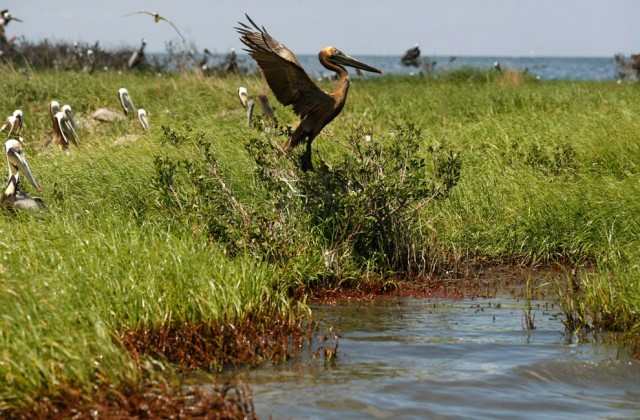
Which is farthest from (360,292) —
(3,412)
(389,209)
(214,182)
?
(3,412)

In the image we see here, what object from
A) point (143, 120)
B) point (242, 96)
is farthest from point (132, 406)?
point (242, 96)

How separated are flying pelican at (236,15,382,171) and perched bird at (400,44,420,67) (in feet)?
64.8

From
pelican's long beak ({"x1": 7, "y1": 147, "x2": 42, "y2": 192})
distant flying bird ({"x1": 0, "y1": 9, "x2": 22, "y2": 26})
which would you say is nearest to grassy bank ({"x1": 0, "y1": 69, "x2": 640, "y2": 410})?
pelican's long beak ({"x1": 7, "y1": 147, "x2": 42, "y2": 192})

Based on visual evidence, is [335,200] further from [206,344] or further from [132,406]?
[132,406]

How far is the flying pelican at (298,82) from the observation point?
7.81 m

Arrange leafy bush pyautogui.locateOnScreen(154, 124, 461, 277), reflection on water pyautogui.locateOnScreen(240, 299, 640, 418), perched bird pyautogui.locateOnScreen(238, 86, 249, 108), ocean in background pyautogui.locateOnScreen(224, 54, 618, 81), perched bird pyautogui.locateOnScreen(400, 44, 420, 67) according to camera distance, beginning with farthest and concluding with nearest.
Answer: perched bird pyautogui.locateOnScreen(400, 44, 420, 67) → ocean in background pyautogui.locateOnScreen(224, 54, 618, 81) → perched bird pyautogui.locateOnScreen(238, 86, 249, 108) → leafy bush pyautogui.locateOnScreen(154, 124, 461, 277) → reflection on water pyautogui.locateOnScreen(240, 299, 640, 418)

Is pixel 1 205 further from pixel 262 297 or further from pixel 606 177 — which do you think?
pixel 606 177

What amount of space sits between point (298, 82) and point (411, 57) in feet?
68.3

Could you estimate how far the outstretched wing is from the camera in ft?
25.5

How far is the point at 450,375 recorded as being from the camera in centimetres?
584

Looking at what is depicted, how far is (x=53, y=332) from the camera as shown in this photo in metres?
4.77

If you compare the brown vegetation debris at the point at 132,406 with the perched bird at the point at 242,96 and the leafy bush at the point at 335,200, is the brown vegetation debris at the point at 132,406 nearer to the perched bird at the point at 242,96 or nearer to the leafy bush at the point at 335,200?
the leafy bush at the point at 335,200

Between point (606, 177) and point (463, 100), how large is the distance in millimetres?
6127

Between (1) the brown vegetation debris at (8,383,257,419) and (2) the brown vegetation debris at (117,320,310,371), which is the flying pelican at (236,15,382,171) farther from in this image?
(1) the brown vegetation debris at (8,383,257,419)
